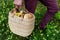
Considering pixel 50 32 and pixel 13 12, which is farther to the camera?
pixel 50 32

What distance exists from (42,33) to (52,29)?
23 centimetres

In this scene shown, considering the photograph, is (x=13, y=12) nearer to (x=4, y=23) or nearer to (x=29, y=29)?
(x=29, y=29)

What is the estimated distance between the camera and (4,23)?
467cm

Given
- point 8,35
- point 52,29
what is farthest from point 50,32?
point 8,35

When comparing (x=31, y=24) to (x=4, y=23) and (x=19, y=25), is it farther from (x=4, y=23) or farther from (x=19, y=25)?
(x=4, y=23)

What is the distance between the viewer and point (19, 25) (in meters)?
3.74

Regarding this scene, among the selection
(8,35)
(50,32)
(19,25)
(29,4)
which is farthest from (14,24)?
(50,32)

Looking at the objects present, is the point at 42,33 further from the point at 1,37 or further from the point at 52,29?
the point at 1,37

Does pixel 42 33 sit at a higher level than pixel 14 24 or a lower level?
lower

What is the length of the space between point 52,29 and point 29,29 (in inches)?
35.9

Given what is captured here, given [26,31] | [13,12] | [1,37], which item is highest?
[13,12]

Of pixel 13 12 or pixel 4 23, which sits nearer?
pixel 13 12

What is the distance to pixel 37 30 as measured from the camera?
457cm

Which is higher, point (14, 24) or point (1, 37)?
point (14, 24)
